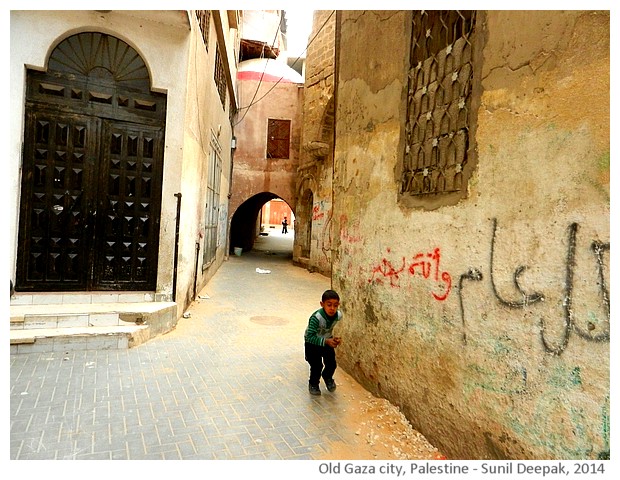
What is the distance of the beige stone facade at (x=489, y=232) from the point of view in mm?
2197

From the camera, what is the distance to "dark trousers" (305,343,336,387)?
425 centimetres

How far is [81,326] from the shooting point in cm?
550

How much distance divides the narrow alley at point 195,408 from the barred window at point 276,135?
12.8 metres

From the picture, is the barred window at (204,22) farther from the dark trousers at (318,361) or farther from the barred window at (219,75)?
the dark trousers at (318,361)

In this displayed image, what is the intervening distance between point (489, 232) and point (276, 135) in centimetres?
1597

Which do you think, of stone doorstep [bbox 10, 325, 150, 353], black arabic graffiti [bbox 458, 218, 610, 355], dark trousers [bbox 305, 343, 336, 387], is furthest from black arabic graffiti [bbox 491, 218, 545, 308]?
stone doorstep [bbox 10, 325, 150, 353]

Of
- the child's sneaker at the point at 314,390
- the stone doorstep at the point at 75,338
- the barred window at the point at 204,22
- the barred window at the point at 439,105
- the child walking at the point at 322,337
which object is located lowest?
the child's sneaker at the point at 314,390

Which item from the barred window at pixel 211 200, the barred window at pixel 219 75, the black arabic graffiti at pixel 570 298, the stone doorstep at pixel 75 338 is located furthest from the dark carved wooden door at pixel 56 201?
the black arabic graffiti at pixel 570 298

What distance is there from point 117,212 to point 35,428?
386 centimetres

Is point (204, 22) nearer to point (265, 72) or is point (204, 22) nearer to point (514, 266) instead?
point (514, 266)

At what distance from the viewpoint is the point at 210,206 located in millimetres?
11000

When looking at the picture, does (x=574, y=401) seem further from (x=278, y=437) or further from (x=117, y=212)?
(x=117, y=212)

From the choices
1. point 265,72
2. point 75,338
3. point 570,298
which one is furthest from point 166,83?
point 265,72

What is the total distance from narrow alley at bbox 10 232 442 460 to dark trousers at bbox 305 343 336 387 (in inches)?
7.6
